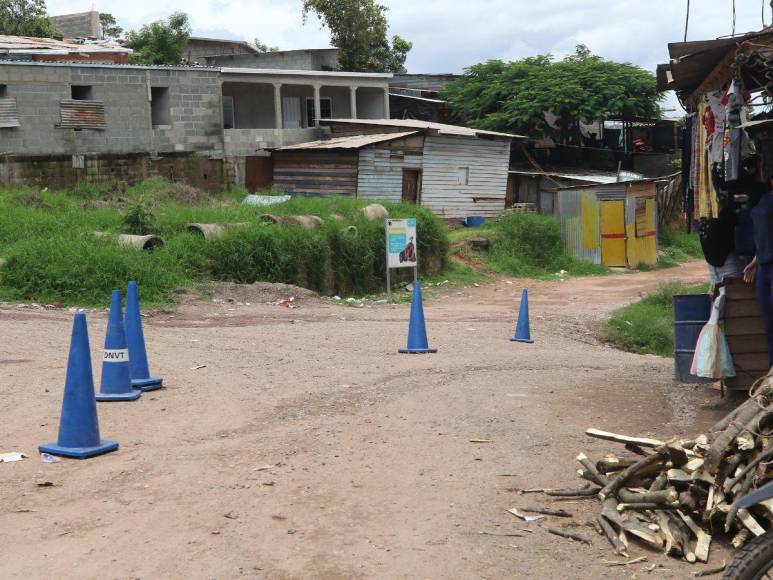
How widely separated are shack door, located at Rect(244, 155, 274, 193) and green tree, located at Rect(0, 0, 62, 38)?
16.5m

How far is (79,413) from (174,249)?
11358 mm

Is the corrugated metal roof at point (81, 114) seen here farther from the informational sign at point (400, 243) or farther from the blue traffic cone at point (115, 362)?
the blue traffic cone at point (115, 362)

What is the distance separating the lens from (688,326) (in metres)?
9.16

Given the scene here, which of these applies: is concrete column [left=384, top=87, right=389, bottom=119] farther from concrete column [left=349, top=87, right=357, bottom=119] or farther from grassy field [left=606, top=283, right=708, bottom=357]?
grassy field [left=606, top=283, right=708, bottom=357]

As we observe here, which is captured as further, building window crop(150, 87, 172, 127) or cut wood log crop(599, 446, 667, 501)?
building window crop(150, 87, 172, 127)

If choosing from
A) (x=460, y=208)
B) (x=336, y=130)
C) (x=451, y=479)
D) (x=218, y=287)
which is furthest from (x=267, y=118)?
(x=451, y=479)

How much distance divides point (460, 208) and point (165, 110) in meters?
9.86

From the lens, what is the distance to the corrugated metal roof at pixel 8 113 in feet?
87.1

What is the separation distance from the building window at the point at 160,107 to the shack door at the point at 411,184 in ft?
24.7

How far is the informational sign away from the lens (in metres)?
18.2

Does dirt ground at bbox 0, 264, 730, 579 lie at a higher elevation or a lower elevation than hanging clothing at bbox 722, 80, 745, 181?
lower

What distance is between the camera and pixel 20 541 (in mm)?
5074

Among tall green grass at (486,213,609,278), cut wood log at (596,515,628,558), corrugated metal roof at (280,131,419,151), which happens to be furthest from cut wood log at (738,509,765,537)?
corrugated metal roof at (280,131,419,151)

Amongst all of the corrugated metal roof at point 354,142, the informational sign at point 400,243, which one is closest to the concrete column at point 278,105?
the corrugated metal roof at point 354,142
